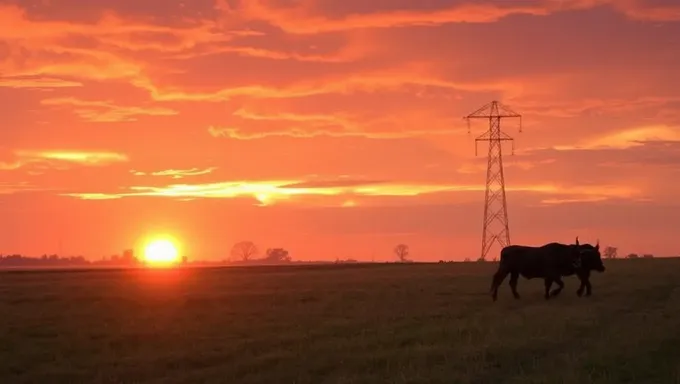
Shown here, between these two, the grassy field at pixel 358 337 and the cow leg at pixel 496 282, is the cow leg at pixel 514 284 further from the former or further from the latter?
the cow leg at pixel 496 282

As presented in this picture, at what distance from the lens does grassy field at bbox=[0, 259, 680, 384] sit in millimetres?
20797

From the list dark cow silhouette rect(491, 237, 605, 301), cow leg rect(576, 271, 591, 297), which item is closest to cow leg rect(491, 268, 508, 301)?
dark cow silhouette rect(491, 237, 605, 301)

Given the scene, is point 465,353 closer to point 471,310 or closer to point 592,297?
point 471,310

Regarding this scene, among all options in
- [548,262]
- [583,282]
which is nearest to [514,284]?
[548,262]

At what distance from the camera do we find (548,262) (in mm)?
34188

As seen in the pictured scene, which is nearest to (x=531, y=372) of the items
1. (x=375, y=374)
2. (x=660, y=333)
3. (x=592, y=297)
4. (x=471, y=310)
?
(x=375, y=374)

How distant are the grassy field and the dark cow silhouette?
1.12 m

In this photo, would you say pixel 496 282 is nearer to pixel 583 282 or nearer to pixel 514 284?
pixel 514 284

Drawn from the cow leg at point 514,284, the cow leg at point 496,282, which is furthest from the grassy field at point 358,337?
the cow leg at point 496,282

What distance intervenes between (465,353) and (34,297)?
28.2 meters

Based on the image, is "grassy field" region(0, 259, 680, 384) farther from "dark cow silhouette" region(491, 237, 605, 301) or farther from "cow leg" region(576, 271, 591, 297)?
"dark cow silhouette" region(491, 237, 605, 301)

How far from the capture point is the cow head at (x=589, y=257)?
3419cm

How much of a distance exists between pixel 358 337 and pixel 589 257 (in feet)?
46.4

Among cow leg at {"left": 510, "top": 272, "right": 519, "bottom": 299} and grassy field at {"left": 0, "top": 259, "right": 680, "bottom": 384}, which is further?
cow leg at {"left": 510, "top": 272, "right": 519, "bottom": 299}
